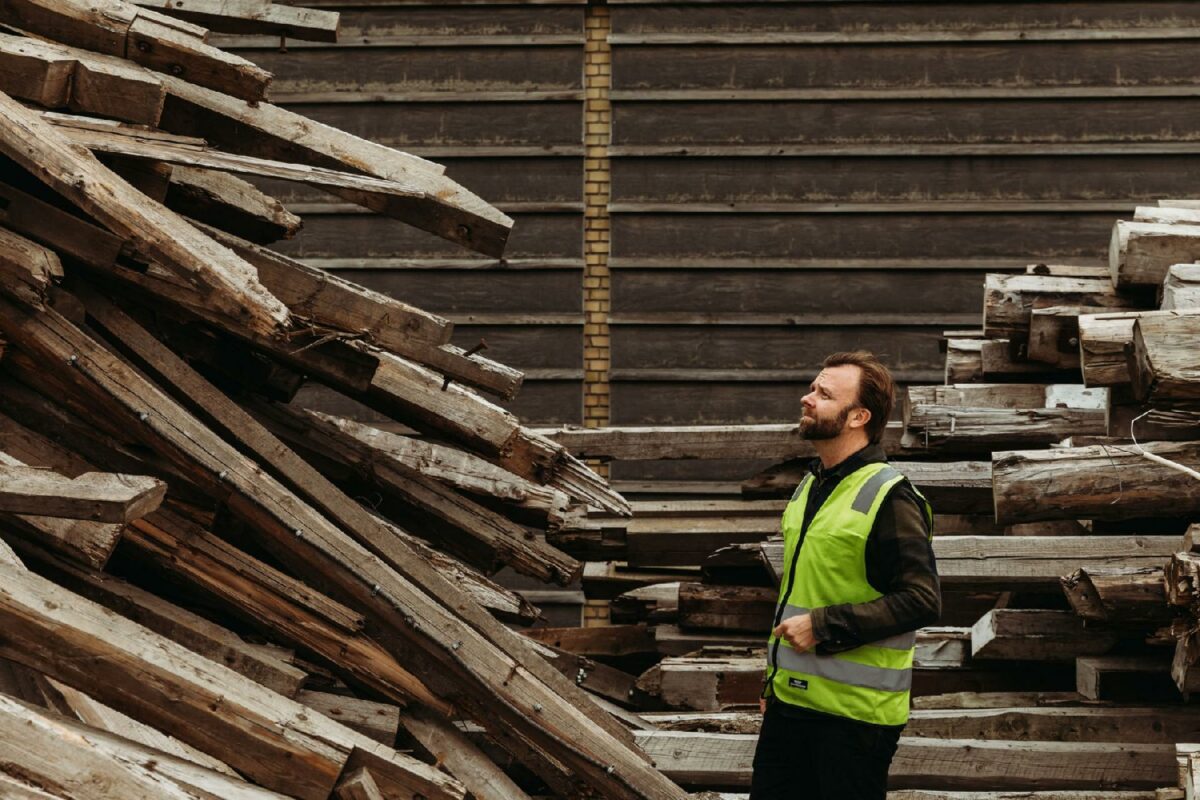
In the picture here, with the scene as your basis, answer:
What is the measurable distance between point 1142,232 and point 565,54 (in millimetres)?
5091

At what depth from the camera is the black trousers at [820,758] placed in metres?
3.66

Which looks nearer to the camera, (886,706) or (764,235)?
(886,706)

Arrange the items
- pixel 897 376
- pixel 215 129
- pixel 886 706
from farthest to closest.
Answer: pixel 897 376, pixel 215 129, pixel 886 706

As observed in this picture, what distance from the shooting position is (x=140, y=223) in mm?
4098

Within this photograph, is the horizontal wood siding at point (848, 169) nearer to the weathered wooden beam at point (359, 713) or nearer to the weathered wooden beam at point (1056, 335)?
the weathered wooden beam at point (1056, 335)

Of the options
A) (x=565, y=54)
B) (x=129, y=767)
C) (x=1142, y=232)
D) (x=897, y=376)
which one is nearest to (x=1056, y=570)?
(x=1142, y=232)

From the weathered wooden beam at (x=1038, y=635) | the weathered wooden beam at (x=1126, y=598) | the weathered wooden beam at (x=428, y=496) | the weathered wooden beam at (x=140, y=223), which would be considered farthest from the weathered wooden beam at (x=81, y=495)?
the weathered wooden beam at (x=1038, y=635)

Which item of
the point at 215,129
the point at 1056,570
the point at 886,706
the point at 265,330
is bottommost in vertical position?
the point at 886,706

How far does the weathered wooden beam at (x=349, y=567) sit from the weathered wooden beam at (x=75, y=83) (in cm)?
75

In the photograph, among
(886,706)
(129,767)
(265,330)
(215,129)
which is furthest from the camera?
(215,129)

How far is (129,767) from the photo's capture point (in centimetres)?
316

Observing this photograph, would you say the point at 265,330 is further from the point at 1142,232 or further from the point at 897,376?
the point at 897,376

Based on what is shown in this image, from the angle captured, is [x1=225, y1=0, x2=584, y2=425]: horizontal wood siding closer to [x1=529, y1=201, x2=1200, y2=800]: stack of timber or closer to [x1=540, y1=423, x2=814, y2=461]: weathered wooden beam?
[x1=540, y1=423, x2=814, y2=461]: weathered wooden beam

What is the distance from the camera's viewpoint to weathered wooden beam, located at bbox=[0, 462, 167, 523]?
11.4ft
